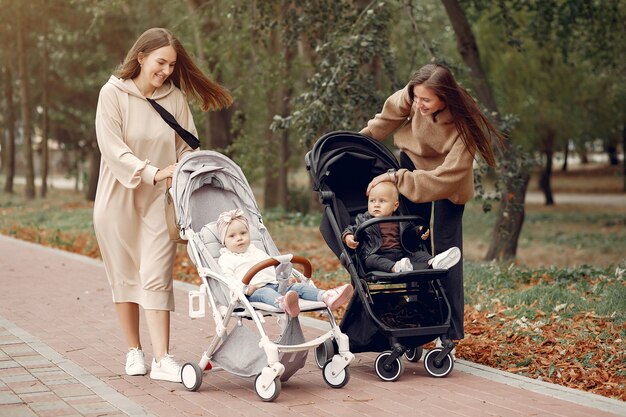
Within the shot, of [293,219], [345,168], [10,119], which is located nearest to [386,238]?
[345,168]

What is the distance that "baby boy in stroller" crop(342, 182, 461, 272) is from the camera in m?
6.64

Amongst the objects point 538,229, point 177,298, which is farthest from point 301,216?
point 177,298

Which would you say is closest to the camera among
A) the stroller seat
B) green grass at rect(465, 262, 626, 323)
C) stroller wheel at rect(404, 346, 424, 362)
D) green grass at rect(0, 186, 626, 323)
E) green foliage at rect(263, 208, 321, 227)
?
the stroller seat

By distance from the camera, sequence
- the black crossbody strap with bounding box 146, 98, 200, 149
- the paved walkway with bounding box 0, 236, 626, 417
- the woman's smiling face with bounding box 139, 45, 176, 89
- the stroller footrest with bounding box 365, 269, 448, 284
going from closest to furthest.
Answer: the paved walkway with bounding box 0, 236, 626, 417 → the stroller footrest with bounding box 365, 269, 448, 284 → the woman's smiling face with bounding box 139, 45, 176, 89 → the black crossbody strap with bounding box 146, 98, 200, 149

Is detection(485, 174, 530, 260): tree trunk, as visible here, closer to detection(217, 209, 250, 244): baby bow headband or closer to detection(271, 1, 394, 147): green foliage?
detection(271, 1, 394, 147): green foliage

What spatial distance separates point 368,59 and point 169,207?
596cm

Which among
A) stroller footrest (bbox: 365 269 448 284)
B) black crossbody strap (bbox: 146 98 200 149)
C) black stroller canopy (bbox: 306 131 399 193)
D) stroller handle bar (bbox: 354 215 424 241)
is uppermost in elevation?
black crossbody strap (bbox: 146 98 200 149)

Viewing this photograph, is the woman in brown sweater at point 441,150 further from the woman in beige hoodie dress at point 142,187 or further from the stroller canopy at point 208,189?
the woman in beige hoodie dress at point 142,187

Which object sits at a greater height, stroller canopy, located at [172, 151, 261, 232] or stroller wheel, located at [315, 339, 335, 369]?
stroller canopy, located at [172, 151, 261, 232]

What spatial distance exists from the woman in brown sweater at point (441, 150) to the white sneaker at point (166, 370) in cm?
184

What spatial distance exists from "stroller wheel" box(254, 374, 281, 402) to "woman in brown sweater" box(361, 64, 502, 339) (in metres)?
1.51

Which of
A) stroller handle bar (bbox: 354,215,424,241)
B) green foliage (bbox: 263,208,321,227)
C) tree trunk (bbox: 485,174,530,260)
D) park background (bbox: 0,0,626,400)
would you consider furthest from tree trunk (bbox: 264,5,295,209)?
stroller handle bar (bbox: 354,215,424,241)

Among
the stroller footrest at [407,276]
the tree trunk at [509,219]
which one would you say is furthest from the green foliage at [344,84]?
the stroller footrest at [407,276]

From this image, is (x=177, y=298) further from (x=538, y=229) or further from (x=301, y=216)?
(x=538, y=229)
